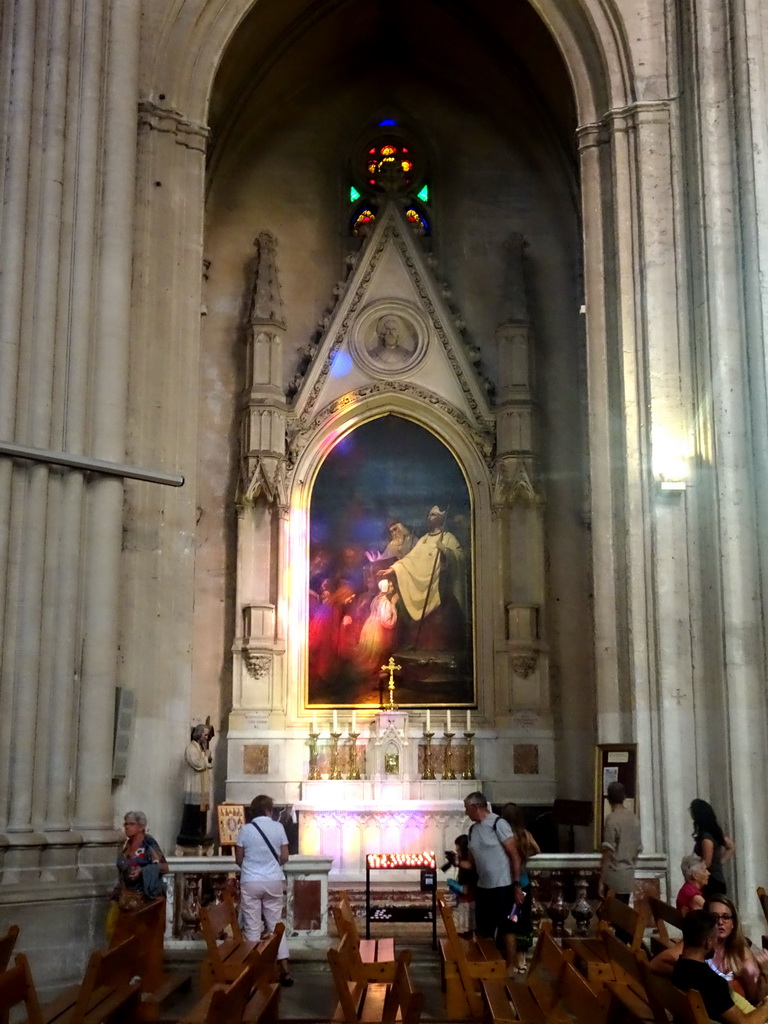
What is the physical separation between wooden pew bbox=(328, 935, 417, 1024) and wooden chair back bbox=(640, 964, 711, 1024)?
1.07 m

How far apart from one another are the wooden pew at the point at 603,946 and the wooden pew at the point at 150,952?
2.79 metres

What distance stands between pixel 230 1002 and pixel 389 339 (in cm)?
1300

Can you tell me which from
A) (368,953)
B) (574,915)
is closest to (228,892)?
(368,953)

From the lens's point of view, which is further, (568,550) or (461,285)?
(461,285)

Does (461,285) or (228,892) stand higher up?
(461,285)

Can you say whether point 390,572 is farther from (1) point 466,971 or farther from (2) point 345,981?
(2) point 345,981

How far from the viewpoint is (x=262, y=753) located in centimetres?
1620

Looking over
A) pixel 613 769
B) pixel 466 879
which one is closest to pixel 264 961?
pixel 466 879

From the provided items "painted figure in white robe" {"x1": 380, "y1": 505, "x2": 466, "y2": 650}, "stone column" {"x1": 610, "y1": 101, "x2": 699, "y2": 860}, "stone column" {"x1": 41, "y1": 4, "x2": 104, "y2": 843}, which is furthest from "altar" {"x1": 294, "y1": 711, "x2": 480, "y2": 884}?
"stone column" {"x1": 41, "y1": 4, "x2": 104, "y2": 843}

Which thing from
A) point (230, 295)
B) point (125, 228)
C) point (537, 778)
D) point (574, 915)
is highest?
point (230, 295)

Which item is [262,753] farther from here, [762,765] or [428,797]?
[762,765]

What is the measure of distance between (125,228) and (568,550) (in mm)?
8051

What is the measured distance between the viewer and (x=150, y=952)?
28.6 feet

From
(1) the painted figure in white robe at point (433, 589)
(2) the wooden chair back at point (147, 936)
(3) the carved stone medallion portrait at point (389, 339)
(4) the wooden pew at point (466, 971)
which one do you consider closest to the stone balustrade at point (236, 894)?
(2) the wooden chair back at point (147, 936)
